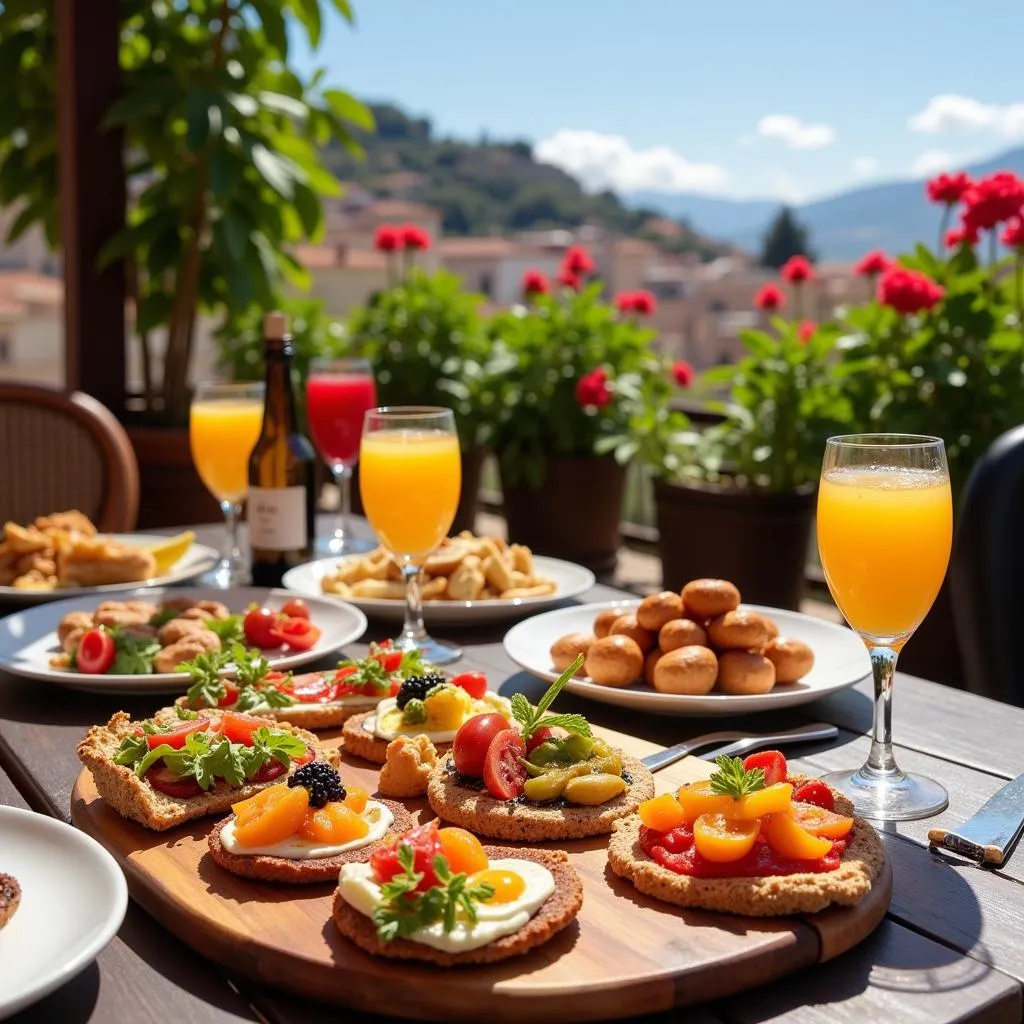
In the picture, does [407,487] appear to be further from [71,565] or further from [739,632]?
[71,565]

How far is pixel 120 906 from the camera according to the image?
81 cm

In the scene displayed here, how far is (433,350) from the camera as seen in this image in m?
5.43

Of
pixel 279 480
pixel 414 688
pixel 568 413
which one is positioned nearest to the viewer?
pixel 414 688

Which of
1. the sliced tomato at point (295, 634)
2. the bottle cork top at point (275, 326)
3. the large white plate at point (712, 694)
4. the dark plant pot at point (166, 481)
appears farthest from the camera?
the dark plant pot at point (166, 481)

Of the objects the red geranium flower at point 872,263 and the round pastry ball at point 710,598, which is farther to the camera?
the red geranium flower at point 872,263

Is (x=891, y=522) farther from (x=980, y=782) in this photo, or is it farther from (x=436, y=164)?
(x=436, y=164)

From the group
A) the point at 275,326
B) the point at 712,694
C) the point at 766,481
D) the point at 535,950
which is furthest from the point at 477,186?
the point at 535,950

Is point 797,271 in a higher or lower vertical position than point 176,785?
higher

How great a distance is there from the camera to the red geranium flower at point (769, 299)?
16.0ft

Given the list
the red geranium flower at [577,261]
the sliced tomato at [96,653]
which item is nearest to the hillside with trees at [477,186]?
the red geranium flower at [577,261]

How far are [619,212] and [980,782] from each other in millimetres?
39688

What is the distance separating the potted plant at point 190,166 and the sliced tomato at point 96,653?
3.09 metres

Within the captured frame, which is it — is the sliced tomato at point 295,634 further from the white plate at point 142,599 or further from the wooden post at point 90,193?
the wooden post at point 90,193

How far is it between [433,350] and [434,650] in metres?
3.91
